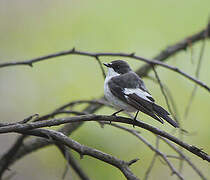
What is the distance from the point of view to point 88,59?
6.24m

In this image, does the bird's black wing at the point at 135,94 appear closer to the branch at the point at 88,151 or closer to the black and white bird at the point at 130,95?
the black and white bird at the point at 130,95

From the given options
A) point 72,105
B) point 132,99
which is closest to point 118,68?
point 72,105

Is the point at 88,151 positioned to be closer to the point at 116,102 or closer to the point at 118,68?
the point at 116,102

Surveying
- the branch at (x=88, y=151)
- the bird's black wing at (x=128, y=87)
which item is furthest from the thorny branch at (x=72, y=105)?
the branch at (x=88, y=151)

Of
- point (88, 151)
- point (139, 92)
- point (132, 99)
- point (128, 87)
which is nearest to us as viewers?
point (88, 151)

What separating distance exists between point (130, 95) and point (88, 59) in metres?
3.41

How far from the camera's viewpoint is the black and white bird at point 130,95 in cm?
259

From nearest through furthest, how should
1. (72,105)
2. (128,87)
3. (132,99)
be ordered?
(132,99)
(128,87)
(72,105)

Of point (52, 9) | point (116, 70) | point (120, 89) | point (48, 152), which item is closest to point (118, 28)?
point (52, 9)

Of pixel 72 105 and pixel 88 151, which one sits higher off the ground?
pixel 88 151

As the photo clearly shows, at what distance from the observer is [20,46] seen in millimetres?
6398

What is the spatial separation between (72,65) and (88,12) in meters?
0.85

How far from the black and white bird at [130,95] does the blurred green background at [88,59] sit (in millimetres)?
1944

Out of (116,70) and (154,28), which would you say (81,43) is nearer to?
(154,28)
